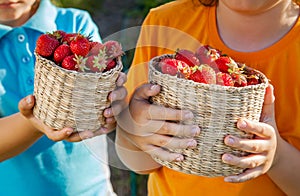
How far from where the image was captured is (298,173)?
1498mm

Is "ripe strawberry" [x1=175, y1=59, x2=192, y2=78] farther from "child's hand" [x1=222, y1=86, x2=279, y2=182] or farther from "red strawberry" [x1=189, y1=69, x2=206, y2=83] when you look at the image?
"child's hand" [x1=222, y1=86, x2=279, y2=182]

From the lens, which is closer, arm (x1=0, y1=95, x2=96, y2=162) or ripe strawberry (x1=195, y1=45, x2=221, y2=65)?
ripe strawberry (x1=195, y1=45, x2=221, y2=65)

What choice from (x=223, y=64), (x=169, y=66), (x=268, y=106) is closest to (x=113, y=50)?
(x=169, y=66)

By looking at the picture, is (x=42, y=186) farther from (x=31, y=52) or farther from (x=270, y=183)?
(x=270, y=183)

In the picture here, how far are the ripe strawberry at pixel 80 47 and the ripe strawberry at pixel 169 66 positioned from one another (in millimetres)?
162

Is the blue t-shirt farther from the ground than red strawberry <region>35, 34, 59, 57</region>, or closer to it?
closer to it

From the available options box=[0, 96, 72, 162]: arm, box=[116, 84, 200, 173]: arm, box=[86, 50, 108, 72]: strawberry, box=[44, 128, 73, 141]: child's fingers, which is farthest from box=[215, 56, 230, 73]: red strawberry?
box=[0, 96, 72, 162]: arm

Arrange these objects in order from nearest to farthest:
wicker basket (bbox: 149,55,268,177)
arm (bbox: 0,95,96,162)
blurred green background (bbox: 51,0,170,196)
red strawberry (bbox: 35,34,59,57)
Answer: wicker basket (bbox: 149,55,268,177) → red strawberry (bbox: 35,34,59,57) → arm (bbox: 0,95,96,162) → blurred green background (bbox: 51,0,170,196)

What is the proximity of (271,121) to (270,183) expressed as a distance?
0.67ft

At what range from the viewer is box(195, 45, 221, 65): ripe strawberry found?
4.65ft

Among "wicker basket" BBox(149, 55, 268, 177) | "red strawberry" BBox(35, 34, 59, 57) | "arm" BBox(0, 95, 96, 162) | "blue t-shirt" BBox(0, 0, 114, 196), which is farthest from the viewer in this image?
"blue t-shirt" BBox(0, 0, 114, 196)

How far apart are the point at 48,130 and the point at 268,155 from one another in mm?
482

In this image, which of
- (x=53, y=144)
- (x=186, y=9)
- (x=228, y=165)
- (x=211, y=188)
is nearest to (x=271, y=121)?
(x=228, y=165)

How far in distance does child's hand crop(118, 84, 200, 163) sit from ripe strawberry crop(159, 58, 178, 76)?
38 millimetres
